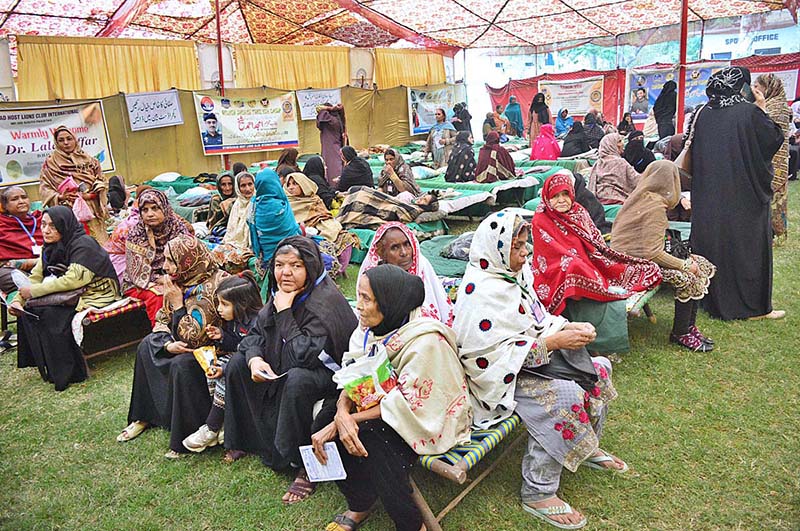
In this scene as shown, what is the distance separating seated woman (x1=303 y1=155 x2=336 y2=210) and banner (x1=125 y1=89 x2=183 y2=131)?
417 cm

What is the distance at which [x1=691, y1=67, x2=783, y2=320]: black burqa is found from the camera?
3910 mm

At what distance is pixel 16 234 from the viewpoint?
16.0ft

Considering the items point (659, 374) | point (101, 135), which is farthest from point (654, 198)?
point (101, 135)

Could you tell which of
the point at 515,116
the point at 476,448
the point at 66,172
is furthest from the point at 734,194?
the point at 515,116

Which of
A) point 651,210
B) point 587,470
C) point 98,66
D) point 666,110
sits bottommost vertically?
point 587,470

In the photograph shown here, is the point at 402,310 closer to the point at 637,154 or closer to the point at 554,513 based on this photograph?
the point at 554,513

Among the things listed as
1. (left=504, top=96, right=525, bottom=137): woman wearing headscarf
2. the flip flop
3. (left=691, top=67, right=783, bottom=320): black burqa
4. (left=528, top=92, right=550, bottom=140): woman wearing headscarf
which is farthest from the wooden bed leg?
(left=504, top=96, right=525, bottom=137): woman wearing headscarf

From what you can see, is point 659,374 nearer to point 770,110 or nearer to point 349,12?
point 770,110

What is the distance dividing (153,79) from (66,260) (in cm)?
783

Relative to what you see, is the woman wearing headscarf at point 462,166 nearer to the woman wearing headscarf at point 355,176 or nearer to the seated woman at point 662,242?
the woman wearing headscarf at point 355,176

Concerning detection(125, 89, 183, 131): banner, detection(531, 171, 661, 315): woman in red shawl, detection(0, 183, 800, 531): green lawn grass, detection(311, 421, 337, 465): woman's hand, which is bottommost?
detection(0, 183, 800, 531): green lawn grass

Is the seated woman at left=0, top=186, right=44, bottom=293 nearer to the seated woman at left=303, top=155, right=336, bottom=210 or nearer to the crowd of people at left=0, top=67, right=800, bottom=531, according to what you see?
the crowd of people at left=0, top=67, right=800, bottom=531

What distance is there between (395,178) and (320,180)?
3.16 feet

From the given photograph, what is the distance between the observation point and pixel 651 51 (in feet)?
52.4
